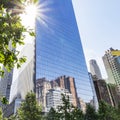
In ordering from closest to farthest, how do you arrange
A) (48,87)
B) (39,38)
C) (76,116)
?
(76,116) → (48,87) → (39,38)

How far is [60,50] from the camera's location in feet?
339

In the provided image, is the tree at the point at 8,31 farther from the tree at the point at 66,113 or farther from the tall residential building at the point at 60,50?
the tall residential building at the point at 60,50

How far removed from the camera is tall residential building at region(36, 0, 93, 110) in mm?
89312

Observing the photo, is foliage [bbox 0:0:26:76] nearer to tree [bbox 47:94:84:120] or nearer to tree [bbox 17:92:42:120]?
tree [bbox 17:92:42:120]

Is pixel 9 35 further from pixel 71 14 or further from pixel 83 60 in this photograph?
pixel 71 14

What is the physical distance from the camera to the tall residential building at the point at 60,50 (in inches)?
3516

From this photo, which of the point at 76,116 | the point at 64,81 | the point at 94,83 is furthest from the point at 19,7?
the point at 94,83

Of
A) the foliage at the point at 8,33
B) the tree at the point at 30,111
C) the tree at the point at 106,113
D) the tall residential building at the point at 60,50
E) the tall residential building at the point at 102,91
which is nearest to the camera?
the foliage at the point at 8,33

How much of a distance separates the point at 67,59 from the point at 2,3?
99680 millimetres

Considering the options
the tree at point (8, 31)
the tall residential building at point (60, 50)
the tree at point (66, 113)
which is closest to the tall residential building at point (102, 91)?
the tall residential building at point (60, 50)

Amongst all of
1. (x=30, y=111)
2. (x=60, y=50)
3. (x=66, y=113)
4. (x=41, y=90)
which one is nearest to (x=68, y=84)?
(x=41, y=90)

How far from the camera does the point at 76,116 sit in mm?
30344

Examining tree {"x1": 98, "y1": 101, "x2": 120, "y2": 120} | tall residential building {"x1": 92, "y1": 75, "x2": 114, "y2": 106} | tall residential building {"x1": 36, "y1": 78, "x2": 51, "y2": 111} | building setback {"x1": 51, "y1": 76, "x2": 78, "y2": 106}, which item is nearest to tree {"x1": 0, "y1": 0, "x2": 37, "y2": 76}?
tree {"x1": 98, "y1": 101, "x2": 120, "y2": 120}

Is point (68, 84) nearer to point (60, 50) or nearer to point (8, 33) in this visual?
point (60, 50)
